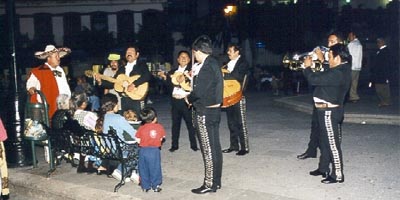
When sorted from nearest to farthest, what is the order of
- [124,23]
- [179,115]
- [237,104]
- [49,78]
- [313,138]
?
1. [313,138]
2. [237,104]
3. [49,78]
4. [179,115]
5. [124,23]

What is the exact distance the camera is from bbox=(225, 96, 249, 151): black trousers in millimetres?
7855

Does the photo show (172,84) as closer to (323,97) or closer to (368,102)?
(323,97)

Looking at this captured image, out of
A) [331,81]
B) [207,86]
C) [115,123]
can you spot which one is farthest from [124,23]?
[331,81]

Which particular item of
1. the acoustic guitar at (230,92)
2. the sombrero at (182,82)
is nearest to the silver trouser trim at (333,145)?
the acoustic guitar at (230,92)

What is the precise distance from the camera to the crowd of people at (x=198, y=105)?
593 cm

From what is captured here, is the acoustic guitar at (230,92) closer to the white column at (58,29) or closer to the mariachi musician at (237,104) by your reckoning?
the mariachi musician at (237,104)

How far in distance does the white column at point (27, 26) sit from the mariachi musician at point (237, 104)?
37.6 metres

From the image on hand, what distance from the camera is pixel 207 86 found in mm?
5844

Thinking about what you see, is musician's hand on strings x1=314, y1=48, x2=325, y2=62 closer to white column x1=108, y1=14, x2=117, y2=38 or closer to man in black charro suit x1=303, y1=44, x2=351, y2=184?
man in black charro suit x1=303, y1=44, x2=351, y2=184

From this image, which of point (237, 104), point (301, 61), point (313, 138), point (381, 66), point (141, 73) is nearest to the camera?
point (301, 61)

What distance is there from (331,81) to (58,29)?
3973 centimetres

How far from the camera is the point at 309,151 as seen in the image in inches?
298

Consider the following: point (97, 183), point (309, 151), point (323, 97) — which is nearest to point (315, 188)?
point (323, 97)

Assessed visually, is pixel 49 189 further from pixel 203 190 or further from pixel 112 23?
pixel 112 23
